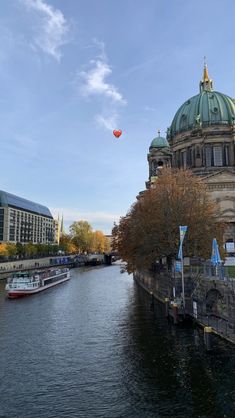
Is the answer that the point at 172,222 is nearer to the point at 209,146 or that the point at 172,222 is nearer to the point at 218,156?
the point at 218,156

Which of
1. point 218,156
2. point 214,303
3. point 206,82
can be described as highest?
point 206,82

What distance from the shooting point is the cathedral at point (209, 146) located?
3221 inches

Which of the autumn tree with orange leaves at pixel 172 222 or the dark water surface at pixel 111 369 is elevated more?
the autumn tree with orange leaves at pixel 172 222

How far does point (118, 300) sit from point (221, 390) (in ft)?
116

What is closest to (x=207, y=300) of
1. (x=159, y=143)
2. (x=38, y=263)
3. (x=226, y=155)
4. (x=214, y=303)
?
(x=214, y=303)

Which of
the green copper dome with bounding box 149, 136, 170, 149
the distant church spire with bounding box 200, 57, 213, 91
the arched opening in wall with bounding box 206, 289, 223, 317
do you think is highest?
the distant church spire with bounding box 200, 57, 213, 91

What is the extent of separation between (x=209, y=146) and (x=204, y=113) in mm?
8845

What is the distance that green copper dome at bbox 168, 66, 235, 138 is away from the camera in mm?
92688

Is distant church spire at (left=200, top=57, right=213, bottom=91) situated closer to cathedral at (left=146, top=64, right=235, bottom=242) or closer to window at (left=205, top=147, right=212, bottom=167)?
cathedral at (left=146, top=64, right=235, bottom=242)

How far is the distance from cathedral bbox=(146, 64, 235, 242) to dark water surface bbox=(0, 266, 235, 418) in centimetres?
4448

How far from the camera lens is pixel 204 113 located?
94.3 meters

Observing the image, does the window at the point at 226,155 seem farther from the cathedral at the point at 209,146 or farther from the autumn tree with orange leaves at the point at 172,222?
the autumn tree with orange leaves at the point at 172,222

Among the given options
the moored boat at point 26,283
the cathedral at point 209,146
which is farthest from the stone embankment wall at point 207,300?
the cathedral at point 209,146

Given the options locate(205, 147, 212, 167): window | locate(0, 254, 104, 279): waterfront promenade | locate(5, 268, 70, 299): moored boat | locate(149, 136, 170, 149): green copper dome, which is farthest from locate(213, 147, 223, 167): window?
locate(0, 254, 104, 279): waterfront promenade
